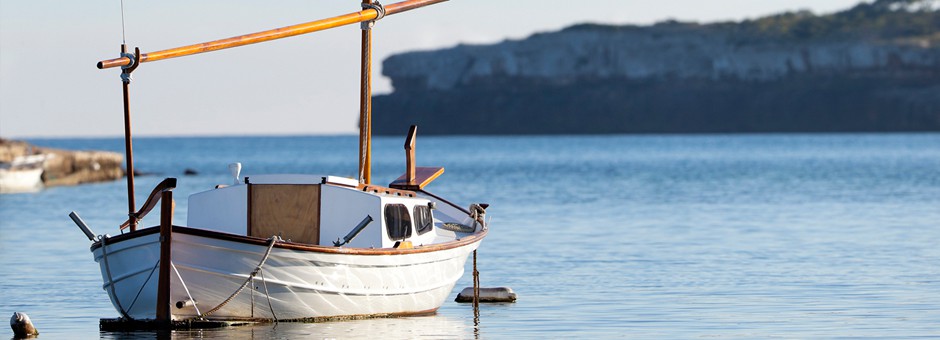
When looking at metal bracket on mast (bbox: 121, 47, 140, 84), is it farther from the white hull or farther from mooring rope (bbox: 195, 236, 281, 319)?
mooring rope (bbox: 195, 236, 281, 319)

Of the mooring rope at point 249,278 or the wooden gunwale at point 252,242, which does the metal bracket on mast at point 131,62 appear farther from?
the mooring rope at point 249,278

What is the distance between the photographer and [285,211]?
23344 millimetres

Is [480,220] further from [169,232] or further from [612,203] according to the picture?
[612,203]

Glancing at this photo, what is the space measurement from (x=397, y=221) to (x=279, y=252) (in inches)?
118

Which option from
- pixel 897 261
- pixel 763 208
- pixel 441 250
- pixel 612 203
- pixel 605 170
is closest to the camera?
pixel 441 250

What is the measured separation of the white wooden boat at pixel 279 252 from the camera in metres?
21.5

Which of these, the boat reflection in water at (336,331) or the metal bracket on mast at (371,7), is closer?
the boat reflection in water at (336,331)

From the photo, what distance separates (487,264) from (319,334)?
13548 millimetres

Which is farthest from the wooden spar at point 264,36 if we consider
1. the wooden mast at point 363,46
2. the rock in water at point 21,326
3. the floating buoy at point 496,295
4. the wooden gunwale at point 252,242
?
the floating buoy at point 496,295

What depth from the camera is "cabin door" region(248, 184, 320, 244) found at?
2331cm

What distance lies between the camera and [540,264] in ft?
117

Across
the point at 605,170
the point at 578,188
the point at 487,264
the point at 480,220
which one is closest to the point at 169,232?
the point at 480,220

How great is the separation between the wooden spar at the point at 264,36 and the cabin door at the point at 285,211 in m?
2.26

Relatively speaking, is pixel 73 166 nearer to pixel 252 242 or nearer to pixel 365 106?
pixel 365 106
